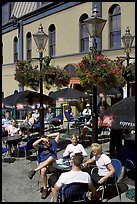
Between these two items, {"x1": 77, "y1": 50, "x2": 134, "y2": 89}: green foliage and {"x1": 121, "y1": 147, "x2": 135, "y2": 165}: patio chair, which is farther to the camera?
{"x1": 77, "y1": 50, "x2": 134, "y2": 89}: green foliage

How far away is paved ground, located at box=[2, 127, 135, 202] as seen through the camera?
626cm

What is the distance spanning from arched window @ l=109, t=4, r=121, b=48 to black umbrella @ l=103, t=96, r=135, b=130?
40.3 ft

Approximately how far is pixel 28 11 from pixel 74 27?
23.2 ft

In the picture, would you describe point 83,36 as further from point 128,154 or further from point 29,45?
point 128,154

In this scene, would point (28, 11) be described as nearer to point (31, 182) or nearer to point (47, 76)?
point (47, 76)

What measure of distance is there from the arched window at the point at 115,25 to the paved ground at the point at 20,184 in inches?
469

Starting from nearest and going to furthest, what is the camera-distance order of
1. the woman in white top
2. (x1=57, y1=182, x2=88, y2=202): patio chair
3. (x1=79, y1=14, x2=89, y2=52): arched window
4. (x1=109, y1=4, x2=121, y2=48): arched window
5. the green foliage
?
1. (x1=57, y1=182, x2=88, y2=202): patio chair
2. the woman in white top
3. the green foliage
4. (x1=109, y1=4, x2=121, y2=48): arched window
5. (x1=79, y1=14, x2=89, y2=52): arched window

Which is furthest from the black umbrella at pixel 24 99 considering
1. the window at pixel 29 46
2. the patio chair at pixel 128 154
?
the window at pixel 29 46

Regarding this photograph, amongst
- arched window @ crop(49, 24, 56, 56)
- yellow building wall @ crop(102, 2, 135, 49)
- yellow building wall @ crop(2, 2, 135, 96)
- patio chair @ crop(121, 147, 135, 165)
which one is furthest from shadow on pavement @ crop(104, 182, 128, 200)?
arched window @ crop(49, 24, 56, 56)

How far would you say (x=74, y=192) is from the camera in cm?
497

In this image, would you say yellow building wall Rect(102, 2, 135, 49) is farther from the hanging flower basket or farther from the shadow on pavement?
the shadow on pavement

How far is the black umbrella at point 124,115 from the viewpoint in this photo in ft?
21.8

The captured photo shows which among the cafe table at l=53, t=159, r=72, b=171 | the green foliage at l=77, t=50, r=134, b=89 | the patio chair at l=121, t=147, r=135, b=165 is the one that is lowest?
the cafe table at l=53, t=159, r=72, b=171

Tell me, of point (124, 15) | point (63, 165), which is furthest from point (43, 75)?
point (124, 15)
